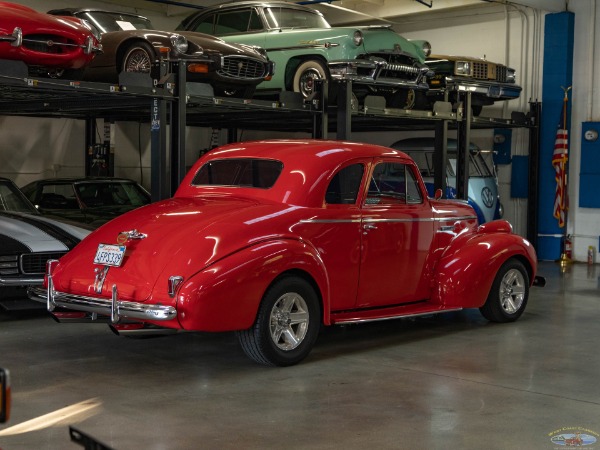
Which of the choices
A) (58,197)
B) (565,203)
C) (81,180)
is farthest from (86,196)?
(565,203)

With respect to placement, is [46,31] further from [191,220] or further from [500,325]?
[500,325]

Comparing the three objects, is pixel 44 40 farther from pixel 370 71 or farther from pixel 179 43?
pixel 370 71

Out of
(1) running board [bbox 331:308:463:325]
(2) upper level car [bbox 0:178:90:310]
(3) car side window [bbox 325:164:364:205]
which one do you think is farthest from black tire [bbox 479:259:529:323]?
(2) upper level car [bbox 0:178:90:310]

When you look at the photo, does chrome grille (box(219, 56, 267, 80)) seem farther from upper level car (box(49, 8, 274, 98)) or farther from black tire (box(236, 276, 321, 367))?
black tire (box(236, 276, 321, 367))

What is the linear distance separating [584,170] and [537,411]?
36.3 feet

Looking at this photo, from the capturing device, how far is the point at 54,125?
57.5 ft

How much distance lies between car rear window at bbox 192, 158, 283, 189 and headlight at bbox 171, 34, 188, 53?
2.43 m

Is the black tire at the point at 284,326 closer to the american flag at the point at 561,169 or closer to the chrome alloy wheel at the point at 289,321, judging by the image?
the chrome alloy wheel at the point at 289,321

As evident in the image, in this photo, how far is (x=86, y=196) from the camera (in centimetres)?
1209

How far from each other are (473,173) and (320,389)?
991cm

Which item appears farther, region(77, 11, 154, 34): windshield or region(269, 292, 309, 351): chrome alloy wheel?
region(77, 11, 154, 34): windshield

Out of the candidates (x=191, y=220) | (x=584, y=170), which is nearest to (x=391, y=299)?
(x=191, y=220)

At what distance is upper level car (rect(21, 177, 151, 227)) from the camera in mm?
11867

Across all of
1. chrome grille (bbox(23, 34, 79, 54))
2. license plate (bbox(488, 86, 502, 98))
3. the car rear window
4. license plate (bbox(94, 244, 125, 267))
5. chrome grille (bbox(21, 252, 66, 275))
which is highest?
license plate (bbox(488, 86, 502, 98))
